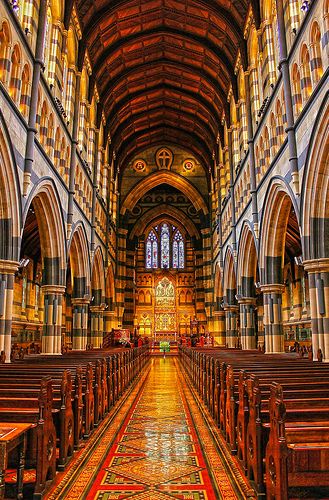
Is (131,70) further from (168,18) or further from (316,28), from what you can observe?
(316,28)

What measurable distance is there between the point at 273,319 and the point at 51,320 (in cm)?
804

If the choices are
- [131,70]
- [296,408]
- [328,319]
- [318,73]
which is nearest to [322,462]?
[296,408]

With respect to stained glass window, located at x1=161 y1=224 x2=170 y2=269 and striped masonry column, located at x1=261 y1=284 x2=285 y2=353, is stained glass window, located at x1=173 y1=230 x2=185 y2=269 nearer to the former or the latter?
stained glass window, located at x1=161 y1=224 x2=170 y2=269

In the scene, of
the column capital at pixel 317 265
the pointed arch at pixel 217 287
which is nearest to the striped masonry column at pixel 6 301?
the column capital at pixel 317 265

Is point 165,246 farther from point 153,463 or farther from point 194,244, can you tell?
point 153,463

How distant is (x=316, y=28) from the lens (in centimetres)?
1093

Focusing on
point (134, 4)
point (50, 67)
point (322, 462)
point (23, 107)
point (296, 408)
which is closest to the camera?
point (322, 462)

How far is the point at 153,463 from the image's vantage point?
223 inches

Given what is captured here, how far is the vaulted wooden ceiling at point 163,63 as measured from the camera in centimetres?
1977

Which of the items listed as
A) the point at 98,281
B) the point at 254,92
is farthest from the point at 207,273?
the point at 254,92

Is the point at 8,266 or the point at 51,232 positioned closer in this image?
the point at 8,266

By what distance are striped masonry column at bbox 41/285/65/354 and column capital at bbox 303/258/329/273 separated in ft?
29.2

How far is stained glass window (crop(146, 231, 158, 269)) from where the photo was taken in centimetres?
4181

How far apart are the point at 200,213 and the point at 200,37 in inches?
614
